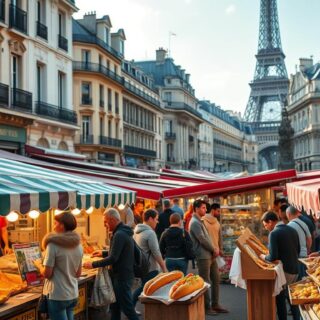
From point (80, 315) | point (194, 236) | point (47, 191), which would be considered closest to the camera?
point (47, 191)

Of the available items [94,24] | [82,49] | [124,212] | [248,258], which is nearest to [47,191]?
[248,258]

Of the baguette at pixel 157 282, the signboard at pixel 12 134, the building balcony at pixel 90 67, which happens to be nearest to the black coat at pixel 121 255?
the baguette at pixel 157 282

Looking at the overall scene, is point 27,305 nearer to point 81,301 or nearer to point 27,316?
point 27,316

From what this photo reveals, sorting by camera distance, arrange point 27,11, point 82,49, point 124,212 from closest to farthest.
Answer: point 124,212 → point 27,11 → point 82,49

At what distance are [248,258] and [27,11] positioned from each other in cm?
1714

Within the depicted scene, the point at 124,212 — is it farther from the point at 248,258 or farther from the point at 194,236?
the point at 248,258

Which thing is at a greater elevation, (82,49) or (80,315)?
(82,49)

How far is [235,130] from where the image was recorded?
447 feet

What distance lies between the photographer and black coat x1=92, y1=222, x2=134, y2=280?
24.9ft

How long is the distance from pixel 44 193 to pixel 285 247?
3.67m

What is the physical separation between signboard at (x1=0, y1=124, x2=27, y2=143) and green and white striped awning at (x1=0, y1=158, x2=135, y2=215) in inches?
428

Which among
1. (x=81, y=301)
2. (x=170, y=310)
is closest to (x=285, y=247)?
(x=170, y=310)

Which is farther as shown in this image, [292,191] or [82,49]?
[82,49]

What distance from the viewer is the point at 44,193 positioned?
22.5 feet
